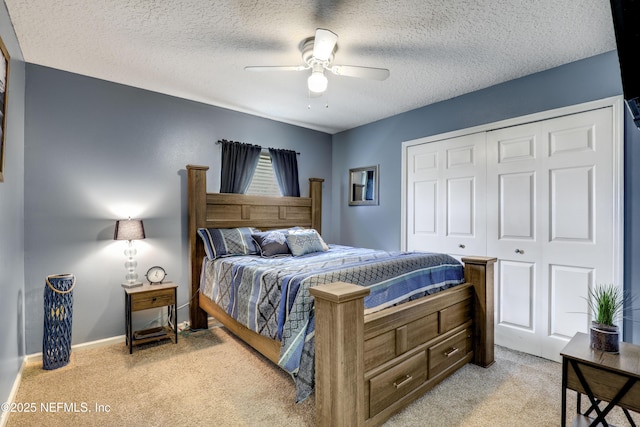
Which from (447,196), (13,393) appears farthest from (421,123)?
(13,393)

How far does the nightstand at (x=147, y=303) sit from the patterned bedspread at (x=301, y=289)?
1.84ft

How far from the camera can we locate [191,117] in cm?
361

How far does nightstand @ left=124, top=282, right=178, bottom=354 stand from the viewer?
2838mm

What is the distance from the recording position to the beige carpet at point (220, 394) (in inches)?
75.0

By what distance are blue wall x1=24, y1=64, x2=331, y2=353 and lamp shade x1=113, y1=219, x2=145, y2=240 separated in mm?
261

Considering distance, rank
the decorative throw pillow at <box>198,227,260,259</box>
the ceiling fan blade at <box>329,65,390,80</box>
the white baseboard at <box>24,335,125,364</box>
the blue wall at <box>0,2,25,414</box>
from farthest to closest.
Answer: the decorative throw pillow at <box>198,227,260,259</box> < the white baseboard at <box>24,335,125,364</box> < the ceiling fan blade at <box>329,65,390,80</box> < the blue wall at <box>0,2,25,414</box>

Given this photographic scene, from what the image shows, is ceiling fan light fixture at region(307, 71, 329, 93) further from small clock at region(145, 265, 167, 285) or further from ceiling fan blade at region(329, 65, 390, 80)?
small clock at region(145, 265, 167, 285)

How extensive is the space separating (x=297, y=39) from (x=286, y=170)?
2.18m

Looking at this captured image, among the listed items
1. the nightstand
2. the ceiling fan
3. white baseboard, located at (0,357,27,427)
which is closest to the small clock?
the nightstand

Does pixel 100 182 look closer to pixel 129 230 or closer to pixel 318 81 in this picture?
pixel 129 230

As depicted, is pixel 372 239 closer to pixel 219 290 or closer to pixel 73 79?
pixel 219 290

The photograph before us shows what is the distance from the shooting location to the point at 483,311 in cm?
255

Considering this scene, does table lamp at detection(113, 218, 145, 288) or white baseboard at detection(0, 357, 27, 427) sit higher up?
table lamp at detection(113, 218, 145, 288)

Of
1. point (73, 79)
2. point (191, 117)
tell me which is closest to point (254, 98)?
point (191, 117)
